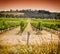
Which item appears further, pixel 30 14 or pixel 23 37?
pixel 30 14

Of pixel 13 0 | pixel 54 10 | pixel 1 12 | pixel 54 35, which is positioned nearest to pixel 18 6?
pixel 13 0

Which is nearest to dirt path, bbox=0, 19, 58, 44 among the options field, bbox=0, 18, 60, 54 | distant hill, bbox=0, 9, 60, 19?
field, bbox=0, 18, 60, 54

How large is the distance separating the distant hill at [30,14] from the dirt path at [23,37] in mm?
164

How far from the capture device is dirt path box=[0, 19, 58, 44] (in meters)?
2.81

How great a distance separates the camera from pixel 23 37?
2.83 m

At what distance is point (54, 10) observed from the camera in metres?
2.97

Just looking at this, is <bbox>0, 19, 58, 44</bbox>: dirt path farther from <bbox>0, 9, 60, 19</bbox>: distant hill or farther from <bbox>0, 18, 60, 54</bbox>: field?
<bbox>0, 9, 60, 19</bbox>: distant hill

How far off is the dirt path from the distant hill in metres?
0.16

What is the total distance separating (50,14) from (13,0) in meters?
0.78

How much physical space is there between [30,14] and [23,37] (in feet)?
1.57

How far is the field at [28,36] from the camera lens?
279 centimetres

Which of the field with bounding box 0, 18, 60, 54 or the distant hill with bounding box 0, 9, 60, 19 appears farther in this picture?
the distant hill with bounding box 0, 9, 60, 19

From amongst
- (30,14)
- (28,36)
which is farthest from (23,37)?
(30,14)

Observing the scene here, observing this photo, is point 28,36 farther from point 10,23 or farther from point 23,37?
point 10,23
